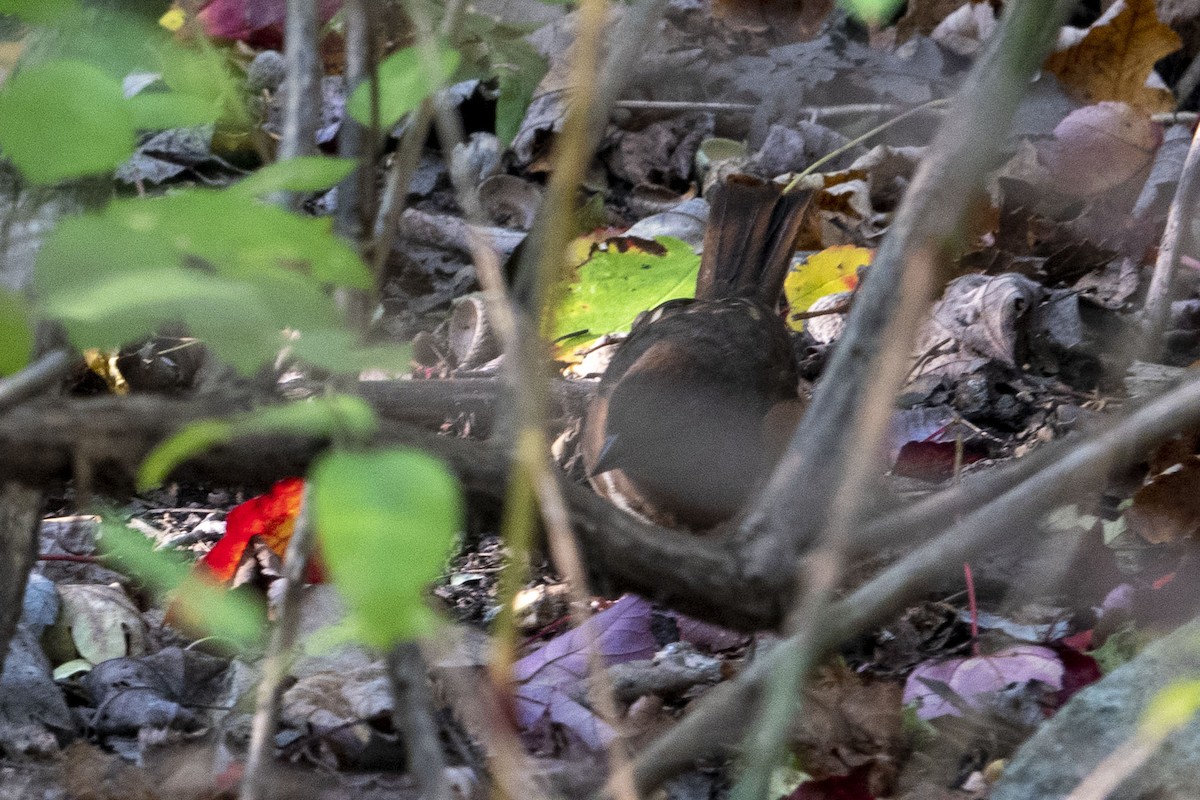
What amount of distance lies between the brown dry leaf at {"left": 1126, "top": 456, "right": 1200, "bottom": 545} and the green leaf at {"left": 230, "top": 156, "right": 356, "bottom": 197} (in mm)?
2321

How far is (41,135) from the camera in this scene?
111 cm

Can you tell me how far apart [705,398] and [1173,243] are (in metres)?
1.52

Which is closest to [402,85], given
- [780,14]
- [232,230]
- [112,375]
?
[232,230]

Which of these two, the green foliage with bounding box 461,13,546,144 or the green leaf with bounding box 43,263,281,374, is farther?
the green foliage with bounding box 461,13,546,144

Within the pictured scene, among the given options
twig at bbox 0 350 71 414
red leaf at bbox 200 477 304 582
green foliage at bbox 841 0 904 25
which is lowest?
red leaf at bbox 200 477 304 582

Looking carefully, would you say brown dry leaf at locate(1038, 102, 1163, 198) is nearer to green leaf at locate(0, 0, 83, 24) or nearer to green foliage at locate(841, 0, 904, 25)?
green foliage at locate(841, 0, 904, 25)

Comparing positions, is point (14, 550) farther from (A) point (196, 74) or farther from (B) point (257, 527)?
(B) point (257, 527)

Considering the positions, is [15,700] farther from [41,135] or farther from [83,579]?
[41,135]

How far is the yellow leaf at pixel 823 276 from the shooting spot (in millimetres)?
4973

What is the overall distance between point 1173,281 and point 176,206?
2.82 meters

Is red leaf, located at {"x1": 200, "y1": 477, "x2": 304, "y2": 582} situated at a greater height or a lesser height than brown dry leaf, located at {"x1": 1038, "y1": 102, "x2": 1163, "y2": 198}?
lesser

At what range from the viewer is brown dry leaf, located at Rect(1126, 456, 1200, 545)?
290cm

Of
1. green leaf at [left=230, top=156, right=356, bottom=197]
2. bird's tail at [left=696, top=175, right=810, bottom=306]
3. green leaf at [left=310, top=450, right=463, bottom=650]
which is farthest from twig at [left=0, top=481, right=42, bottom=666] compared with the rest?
bird's tail at [left=696, top=175, right=810, bottom=306]

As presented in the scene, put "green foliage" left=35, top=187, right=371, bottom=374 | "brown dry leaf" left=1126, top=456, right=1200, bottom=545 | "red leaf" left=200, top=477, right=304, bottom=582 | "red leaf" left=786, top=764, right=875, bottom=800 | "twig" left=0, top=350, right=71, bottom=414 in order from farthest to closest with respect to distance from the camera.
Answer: "red leaf" left=200, top=477, right=304, bottom=582
"brown dry leaf" left=1126, top=456, right=1200, bottom=545
"red leaf" left=786, top=764, right=875, bottom=800
"twig" left=0, top=350, right=71, bottom=414
"green foliage" left=35, top=187, right=371, bottom=374
